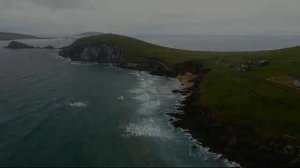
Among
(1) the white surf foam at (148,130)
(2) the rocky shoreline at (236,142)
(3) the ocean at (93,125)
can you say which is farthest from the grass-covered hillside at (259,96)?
(1) the white surf foam at (148,130)

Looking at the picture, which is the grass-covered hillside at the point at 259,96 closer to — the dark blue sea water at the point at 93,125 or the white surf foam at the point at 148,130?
the dark blue sea water at the point at 93,125

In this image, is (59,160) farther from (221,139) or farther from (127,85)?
(127,85)

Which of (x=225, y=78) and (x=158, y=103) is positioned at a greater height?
(x=225, y=78)

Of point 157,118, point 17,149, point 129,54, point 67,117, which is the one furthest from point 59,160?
point 129,54

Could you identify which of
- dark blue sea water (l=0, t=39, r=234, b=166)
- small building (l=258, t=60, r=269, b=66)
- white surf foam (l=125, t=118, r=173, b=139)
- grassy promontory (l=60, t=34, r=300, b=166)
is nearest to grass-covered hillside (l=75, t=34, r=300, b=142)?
grassy promontory (l=60, t=34, r=300, b=166)

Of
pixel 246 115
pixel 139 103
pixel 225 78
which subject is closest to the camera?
pixel 246 115
